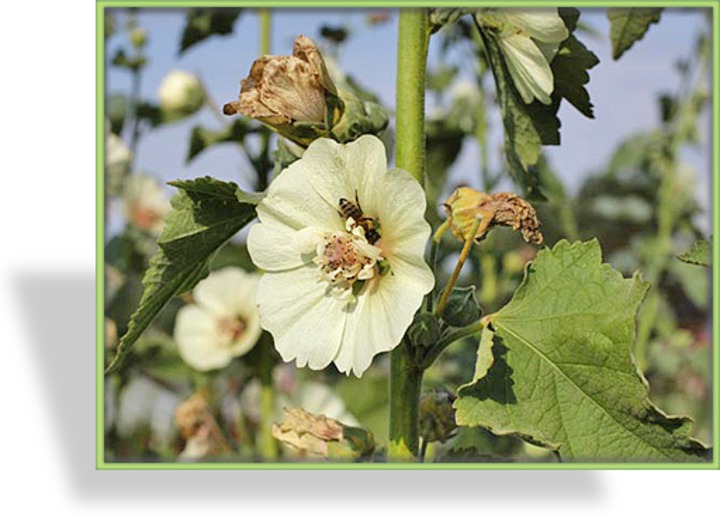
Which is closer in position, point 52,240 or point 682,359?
point 52,240

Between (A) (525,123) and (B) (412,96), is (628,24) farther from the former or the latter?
(B) (412,96)

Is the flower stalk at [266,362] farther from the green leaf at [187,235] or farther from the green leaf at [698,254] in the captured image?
the green leaf at [698,254]

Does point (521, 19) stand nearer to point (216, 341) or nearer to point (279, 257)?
point (279, 257)

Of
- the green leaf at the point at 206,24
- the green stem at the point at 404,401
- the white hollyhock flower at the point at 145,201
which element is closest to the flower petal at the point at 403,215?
the green stem at the point at 404,401

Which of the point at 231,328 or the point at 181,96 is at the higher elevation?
the point at 181,96

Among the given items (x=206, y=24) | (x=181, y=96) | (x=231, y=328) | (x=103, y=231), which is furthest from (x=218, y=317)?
(x=103, y=231)

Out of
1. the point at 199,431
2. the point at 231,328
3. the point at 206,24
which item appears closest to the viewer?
the point at 206,24

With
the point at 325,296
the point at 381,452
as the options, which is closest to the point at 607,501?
the point at 381,452
